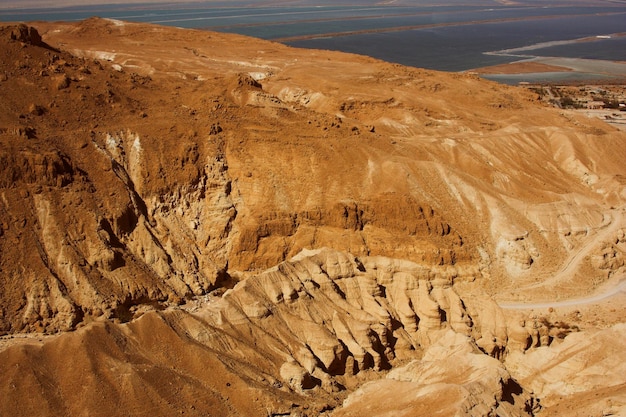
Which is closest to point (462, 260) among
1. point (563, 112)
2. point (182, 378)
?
point (182, 378)

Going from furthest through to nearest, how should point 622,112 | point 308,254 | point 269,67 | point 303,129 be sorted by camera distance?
point 622,112, point 269,67, point 303,129, point 308,254

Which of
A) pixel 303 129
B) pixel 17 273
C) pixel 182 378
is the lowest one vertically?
pixel 182 378

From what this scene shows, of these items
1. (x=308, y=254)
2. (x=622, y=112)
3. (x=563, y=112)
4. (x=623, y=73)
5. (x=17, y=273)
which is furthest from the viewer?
(x=623, y=73)

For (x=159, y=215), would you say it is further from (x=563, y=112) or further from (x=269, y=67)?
(x=563, y=112)

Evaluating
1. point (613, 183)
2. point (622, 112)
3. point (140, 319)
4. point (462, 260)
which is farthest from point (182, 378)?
point (622, 112)

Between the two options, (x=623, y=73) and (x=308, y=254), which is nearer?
(x=308, y=254)

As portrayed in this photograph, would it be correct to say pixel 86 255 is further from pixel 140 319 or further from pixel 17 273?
pixel 140 319

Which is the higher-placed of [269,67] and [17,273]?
[269,67]
